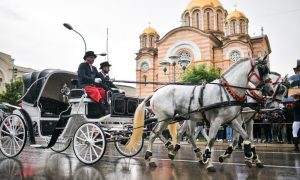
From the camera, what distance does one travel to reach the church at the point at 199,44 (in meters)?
42.8

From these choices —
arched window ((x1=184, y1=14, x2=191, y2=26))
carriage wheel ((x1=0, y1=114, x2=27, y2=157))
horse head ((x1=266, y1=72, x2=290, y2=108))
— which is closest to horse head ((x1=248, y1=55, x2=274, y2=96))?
horse head ((x1=266, y1=72, x2=290, y2=108))

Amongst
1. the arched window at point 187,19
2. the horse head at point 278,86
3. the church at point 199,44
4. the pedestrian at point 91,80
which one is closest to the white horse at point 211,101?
the pedestrian at point 91,80

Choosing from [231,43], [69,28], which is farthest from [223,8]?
[69,28]

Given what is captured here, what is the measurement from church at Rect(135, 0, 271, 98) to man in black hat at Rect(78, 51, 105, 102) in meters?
30.9

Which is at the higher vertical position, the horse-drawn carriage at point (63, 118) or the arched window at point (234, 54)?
the arched window at point (234, 54)

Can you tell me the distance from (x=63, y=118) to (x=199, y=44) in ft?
126

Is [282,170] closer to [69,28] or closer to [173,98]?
[173,98]

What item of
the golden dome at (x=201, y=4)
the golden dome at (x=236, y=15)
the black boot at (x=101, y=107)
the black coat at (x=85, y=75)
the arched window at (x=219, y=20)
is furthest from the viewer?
the arched window at (x=219, y=20)

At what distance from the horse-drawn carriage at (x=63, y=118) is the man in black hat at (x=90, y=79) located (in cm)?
16

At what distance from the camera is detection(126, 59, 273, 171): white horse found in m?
5.98

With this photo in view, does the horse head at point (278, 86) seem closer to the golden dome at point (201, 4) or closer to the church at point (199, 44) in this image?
the church at point (199, 44)

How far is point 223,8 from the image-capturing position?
5072 cm

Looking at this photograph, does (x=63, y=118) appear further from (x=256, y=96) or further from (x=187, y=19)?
(x=187, y=19)

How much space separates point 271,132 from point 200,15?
37.4 m
